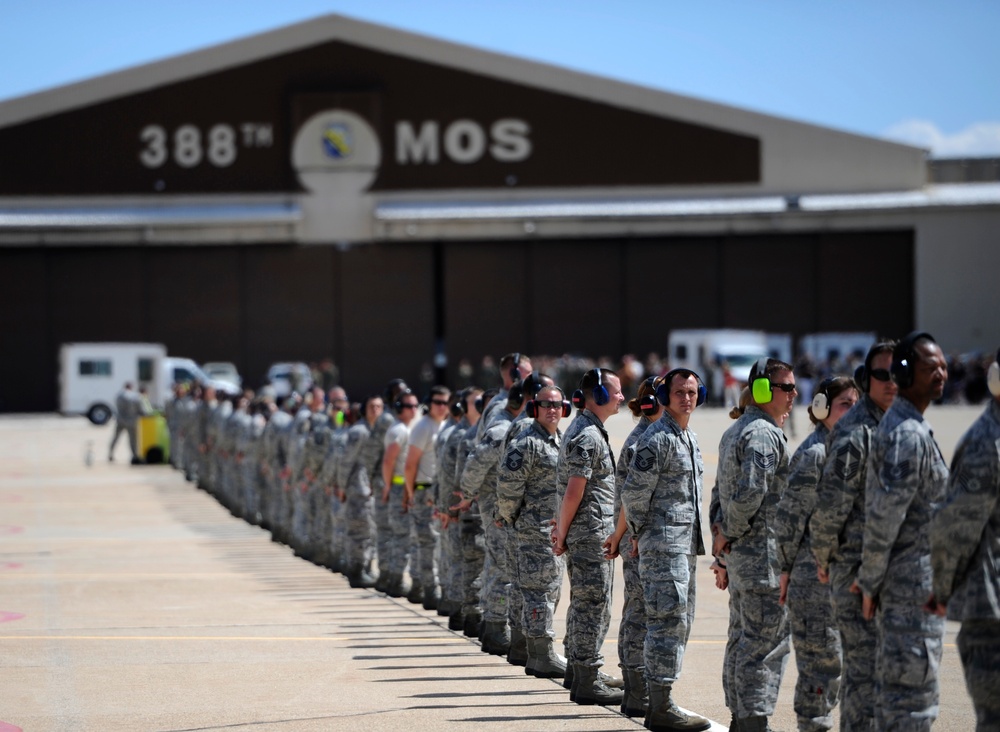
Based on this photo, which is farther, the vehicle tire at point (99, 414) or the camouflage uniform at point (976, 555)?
the vehicle tire at point (99, 414)

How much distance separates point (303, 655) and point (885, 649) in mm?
5813

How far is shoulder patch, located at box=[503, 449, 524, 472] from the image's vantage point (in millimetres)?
9961

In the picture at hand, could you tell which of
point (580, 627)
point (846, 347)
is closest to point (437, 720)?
point (580, 627)

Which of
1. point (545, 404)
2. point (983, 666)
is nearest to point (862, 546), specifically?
point (983, 666)

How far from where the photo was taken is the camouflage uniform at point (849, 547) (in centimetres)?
680

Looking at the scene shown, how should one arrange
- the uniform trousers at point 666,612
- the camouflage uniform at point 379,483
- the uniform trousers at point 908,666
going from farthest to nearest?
1. the camouflage uniform at point 379,483
2. the uniform trousers at point 666,612
3. the uniform trousers at point 908,666

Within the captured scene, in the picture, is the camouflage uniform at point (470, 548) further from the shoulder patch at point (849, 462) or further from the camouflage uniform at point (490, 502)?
the shoulder patch at point (849, 462)

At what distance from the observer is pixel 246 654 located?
11.3 meters

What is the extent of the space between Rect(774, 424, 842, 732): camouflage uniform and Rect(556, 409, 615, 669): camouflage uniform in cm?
186

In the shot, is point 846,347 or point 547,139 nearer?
point 846,347

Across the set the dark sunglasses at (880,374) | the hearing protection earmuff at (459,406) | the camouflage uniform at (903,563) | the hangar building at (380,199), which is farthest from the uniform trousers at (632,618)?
the hangar building at (380,199)

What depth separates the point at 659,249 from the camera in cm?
5441

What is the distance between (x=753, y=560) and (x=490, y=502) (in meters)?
3.69

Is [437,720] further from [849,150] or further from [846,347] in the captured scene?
[849,150]
